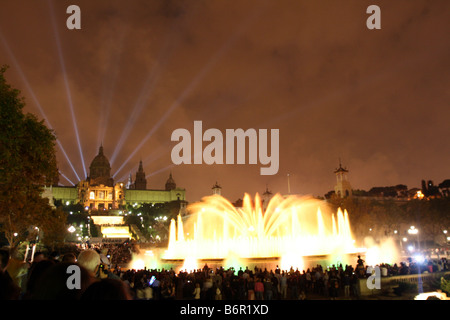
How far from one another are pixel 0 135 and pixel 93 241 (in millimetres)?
44473

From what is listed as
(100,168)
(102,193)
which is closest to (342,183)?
(102,193)

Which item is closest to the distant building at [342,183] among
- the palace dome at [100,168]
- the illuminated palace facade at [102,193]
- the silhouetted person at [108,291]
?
the illuminated palace facade at [102,193]

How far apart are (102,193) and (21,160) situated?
133 metres

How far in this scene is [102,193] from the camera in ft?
502

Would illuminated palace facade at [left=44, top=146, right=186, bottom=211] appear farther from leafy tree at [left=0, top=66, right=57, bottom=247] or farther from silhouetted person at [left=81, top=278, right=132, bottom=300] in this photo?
silhouetted person at [left=81, top=278, right=132, bottom=300]

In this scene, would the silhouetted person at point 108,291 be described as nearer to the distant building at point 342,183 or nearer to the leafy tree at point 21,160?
the leafy tree at point 21,160

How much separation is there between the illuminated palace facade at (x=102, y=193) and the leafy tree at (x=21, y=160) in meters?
114

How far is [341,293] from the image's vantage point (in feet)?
56.9

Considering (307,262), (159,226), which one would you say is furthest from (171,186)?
(307,262)

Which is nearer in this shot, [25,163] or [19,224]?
[25,163]

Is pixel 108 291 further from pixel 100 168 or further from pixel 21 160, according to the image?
pixel 100 168

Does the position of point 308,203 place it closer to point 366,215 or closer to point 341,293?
point 366,215

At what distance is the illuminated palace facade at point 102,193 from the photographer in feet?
498
